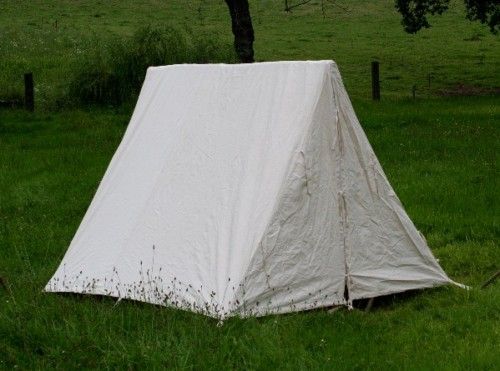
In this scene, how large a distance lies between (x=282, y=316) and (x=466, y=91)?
63.4 ft

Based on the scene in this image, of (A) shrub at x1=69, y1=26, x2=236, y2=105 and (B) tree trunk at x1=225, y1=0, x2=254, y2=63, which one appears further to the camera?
(B) tree trunk at x1=225, y1=0, x2=254, y2=63

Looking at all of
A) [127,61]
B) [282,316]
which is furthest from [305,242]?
[127,61]

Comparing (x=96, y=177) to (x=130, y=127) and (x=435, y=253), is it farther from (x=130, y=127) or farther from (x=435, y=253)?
(x=435, y=253)

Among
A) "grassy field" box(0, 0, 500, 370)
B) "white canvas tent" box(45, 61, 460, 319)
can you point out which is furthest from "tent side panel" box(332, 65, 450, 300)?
"grassy field" box(0, 0, 500, 370)

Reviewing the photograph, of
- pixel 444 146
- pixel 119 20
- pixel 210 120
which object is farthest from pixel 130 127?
pixel 119 20

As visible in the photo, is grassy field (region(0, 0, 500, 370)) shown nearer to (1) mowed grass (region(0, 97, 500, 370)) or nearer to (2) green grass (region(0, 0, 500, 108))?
(1) mowed grass (region(0, 97, 500, 370))

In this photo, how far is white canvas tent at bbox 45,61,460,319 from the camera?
22.4 feet

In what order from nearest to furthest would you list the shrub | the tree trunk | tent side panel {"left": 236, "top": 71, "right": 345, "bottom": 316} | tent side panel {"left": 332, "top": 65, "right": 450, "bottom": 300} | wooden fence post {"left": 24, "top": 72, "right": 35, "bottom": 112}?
tent side panel {"left": 236, "top": 71, "right": 345, "bottom": 316} < tent side panel {"left": 332, "top": 65, "right": 450, "bottom": 300} < wooden fence post {"left": 24, "top": 72, "right": 35, "bottom": 112} < the shrub < the tree trunk

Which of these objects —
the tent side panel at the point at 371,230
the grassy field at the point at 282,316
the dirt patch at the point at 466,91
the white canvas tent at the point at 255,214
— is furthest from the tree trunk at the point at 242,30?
the tent side panel at the point at 371,230

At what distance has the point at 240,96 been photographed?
756 cm

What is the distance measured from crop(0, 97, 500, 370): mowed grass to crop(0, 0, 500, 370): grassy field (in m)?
0.01

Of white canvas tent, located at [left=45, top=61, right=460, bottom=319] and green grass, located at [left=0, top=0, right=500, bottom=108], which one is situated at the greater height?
white canvas tent, located at [left=45, top=61, right=460, bottom=319]

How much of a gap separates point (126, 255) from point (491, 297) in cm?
289

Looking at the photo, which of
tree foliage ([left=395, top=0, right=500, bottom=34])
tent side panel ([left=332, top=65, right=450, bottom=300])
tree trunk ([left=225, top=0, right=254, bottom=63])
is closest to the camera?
tent side panel ([left=332, top=65, right=450, bottom=300])
